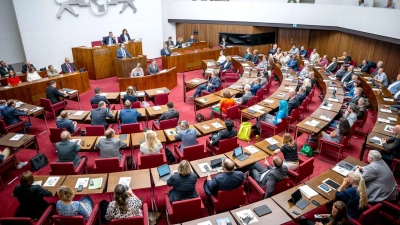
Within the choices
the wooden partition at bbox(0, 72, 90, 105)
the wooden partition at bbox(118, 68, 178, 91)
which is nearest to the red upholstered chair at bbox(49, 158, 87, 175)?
the wooden partition at bbox(0, 72, 90, 105)

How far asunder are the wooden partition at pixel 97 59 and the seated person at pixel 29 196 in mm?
10403

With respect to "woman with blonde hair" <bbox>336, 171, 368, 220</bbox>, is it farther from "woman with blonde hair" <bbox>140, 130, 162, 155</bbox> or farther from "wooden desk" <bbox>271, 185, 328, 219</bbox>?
"woman with blonde hair" <bbox>140, 130, 162, 155</bbox>

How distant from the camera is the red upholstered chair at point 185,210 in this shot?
454 centimetres

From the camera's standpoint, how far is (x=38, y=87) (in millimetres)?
10875

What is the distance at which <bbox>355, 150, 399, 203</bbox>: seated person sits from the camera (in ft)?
16.8

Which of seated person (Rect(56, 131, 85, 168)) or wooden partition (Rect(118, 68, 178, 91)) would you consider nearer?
seated person (Rect(56, 131, 85, 168))

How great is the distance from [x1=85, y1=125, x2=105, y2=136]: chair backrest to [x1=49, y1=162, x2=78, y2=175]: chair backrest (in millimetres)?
1827

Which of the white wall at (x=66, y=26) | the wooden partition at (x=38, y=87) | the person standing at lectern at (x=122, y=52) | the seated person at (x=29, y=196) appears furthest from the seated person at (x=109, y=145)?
the white wall at (x=66, y=26)

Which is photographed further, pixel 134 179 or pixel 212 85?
pixel 212 85

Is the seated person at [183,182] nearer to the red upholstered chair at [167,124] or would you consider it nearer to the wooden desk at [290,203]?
the wooden desk at [290,203]

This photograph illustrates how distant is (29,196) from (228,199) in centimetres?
334

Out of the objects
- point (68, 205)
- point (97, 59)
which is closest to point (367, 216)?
point (68, 205)

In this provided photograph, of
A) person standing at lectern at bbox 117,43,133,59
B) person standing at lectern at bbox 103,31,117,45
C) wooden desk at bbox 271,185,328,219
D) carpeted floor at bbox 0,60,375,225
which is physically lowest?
carpeted floor at bbox 0,60,375,225

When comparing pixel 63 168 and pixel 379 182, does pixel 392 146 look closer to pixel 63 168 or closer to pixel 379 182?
pixel 379 182
